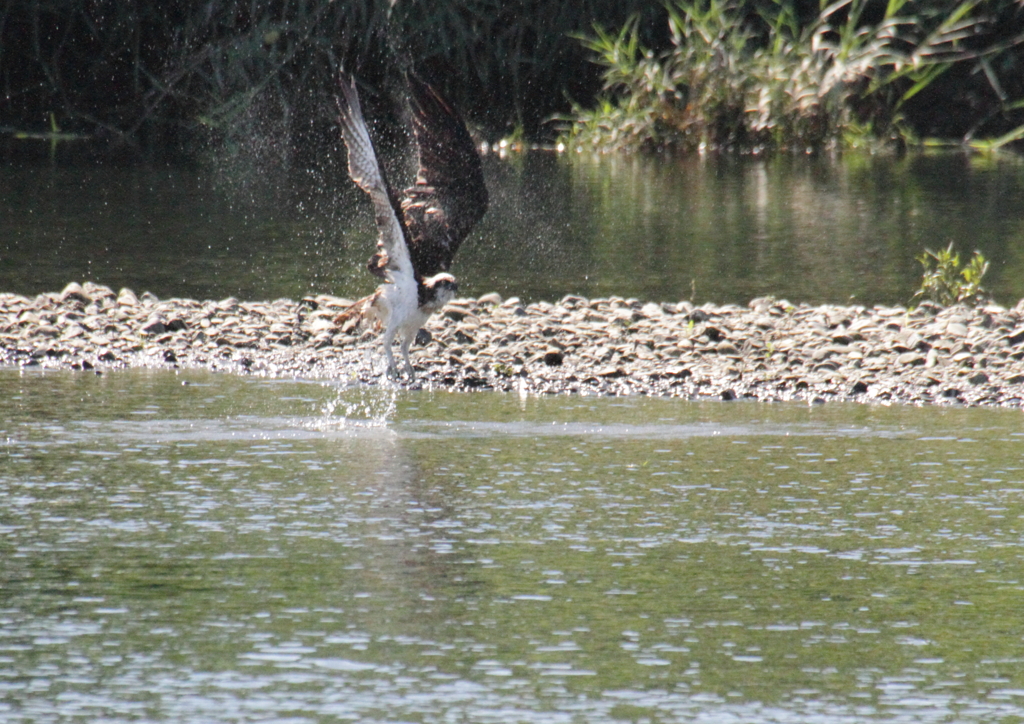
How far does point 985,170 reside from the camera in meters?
20.9

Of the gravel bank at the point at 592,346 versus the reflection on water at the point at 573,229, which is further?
the reflection on water at the point at 573,229

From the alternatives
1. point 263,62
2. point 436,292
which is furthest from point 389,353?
point 263,62

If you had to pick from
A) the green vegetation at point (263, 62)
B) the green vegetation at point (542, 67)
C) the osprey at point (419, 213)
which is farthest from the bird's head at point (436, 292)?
the green vegetation at point (542, 67)

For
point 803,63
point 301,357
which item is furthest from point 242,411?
point 803,63

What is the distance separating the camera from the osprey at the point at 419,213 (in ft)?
26.3

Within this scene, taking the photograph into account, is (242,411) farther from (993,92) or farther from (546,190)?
(993,92)

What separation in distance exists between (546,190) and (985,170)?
17.0ft

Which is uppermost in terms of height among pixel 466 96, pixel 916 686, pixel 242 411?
pixel 466 96

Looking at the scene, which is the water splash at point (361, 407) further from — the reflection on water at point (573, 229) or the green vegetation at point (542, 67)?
the green vegetation at point (542, 67)

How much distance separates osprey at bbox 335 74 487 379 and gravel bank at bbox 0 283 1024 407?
13.1 inches

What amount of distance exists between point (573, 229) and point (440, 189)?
6478 millimetres

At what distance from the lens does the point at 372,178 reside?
7867mm

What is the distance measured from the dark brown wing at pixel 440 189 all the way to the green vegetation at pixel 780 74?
13886 mm

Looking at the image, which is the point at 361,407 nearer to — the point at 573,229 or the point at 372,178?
the point at 372,178
